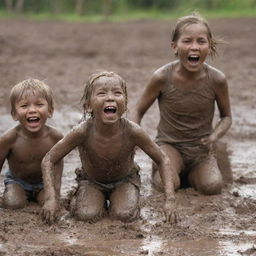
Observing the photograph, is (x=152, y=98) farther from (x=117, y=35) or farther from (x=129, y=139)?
(x=117, y=35)

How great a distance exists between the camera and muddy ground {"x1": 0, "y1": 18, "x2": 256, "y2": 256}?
458 cm

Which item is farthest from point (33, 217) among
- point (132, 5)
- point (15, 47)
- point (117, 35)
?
point (132, 5)

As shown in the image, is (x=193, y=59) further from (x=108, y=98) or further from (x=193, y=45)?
(x=108, y=98)

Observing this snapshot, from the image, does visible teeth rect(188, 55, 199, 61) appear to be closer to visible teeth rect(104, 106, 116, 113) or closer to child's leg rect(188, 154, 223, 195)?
child's leg rect(188, 154, 223, 195)

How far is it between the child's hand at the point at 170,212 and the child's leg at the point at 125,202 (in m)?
0.26

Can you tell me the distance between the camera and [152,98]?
20.2ft

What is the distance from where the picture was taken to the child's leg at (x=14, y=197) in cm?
531

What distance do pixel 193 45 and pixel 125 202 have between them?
4.85 feet

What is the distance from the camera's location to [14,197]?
5.34 meters

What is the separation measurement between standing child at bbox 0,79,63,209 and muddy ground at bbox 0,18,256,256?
16cm

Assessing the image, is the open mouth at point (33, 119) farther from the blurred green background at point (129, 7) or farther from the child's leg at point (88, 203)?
the blurred green background at point (129, 7)

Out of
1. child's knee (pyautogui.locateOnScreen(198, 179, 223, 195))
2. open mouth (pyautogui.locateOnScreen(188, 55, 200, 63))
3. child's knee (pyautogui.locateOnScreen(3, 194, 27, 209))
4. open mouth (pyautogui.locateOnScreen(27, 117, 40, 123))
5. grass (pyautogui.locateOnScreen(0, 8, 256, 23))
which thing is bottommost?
child's knee (pyautogui.locateOnScreen(3, 194, 27, 209))

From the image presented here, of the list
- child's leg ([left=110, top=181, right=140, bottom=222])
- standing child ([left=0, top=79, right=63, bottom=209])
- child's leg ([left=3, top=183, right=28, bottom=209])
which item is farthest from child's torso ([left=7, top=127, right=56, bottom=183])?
child's leg ([left=110, top=181, right=140, bottom=222])

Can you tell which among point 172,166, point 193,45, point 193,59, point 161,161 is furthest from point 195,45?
point 161,161
